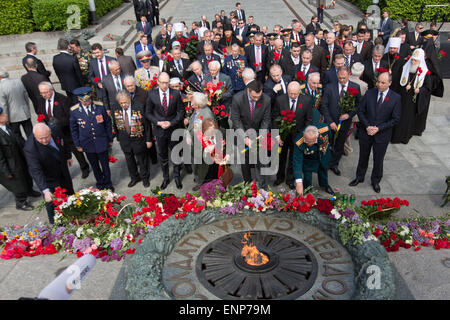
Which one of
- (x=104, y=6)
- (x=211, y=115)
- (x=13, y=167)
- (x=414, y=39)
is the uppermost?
(x=414, y=39)

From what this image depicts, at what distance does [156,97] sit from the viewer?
655 cm

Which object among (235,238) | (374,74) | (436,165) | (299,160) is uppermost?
(374,74)

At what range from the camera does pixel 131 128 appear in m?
6.60

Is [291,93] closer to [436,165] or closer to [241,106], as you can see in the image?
[241,106]

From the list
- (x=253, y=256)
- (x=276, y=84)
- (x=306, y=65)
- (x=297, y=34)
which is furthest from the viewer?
(x=297, y=34)

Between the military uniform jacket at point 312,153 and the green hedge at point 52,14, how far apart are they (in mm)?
14675

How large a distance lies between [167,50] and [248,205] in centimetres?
671

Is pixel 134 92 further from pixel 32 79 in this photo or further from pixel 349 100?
pixel 349 100

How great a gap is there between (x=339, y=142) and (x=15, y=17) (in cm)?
1593

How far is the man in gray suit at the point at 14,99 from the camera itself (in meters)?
7.18

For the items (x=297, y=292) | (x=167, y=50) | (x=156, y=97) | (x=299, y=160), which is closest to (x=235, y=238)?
(x=297, y=292)

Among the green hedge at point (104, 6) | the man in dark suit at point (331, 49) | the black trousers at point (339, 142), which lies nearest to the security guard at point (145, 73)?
the black trousers at point (339, 142)

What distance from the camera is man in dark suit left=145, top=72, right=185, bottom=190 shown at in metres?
6.55

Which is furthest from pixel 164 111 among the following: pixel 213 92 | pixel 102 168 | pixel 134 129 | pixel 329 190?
pixel 329 190
